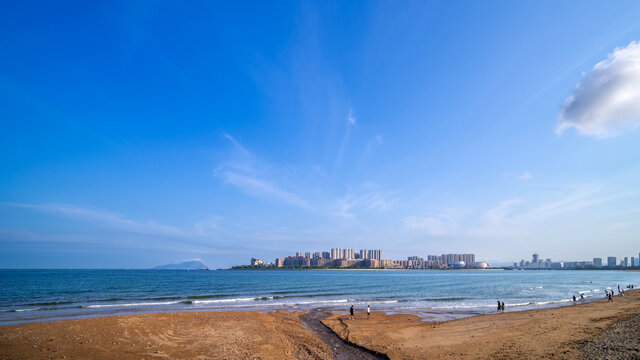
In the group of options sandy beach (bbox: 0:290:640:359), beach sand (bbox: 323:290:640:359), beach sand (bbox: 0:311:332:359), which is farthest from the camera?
beach sand (bbox: 0:311:332:359)

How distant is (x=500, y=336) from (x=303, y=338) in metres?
15.0

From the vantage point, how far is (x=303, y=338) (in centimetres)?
2452

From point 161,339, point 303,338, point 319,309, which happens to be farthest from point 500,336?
point 161,339

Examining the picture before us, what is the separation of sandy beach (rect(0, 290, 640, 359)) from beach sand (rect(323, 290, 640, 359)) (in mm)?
50

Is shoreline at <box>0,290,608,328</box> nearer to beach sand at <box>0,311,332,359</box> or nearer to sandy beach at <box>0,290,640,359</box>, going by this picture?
sandy beach at <box>0,290,640,359</box>

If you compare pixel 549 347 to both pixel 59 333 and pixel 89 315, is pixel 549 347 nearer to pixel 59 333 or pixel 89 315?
pixel 59 333

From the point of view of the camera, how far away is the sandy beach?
18875 mm

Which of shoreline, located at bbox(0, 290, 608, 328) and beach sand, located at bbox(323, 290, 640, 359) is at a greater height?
beach sand, located at bbox(323, 290, 640, 359)

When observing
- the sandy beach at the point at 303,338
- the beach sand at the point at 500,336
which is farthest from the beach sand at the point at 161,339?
the beach sand at the point at 500,336

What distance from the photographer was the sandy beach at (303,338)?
18.9m

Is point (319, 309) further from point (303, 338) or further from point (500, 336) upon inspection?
point (500, 336)

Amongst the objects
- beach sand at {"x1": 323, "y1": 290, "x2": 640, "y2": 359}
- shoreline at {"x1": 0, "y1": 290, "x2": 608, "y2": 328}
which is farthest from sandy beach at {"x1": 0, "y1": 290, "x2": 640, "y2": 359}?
shoreline at {"x1": 0, "y1": 290, "x2": 608, "y2": 328}

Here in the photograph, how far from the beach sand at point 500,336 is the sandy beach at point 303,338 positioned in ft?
0.16

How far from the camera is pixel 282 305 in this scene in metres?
43.4
